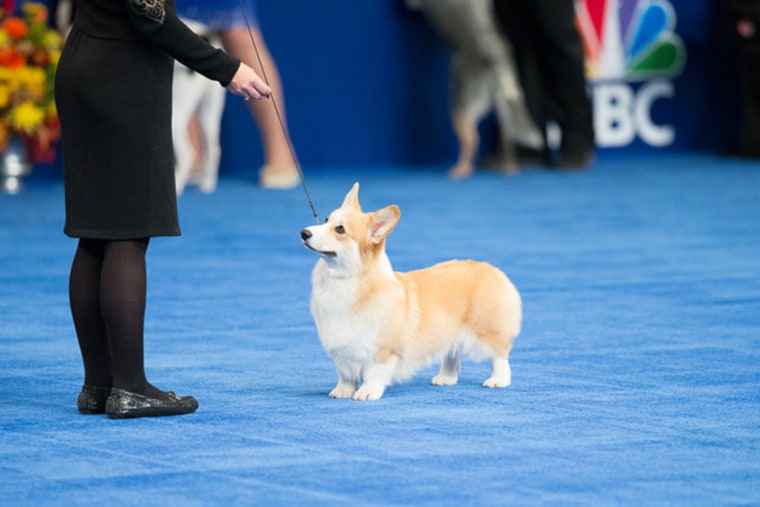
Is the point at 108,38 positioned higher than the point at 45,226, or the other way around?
the point at 108,38

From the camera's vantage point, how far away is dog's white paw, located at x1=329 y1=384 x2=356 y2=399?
3400 millimetres

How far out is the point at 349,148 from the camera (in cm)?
995

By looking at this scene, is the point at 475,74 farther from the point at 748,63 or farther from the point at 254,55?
the point at 748,63

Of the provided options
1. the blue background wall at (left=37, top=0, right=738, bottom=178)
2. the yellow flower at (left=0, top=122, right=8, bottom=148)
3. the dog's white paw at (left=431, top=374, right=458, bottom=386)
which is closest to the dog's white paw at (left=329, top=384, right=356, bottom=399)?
the dog's white paw at (left=431, top=374, right=458, bottom=386)

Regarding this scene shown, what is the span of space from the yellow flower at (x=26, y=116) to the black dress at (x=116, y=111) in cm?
483

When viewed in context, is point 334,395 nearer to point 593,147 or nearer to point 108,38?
point 108,38

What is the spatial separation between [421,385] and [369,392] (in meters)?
0.28

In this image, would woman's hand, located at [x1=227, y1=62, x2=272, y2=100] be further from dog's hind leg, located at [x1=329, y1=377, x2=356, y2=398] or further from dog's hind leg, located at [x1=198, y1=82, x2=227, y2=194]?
dog's hind leg, located at [x1=198, y1=82, x2=227, y2=194]

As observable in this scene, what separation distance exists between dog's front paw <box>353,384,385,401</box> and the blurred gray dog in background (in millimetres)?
5981

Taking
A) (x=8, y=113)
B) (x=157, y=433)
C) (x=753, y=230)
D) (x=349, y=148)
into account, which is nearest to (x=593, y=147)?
(x=349, y=148)

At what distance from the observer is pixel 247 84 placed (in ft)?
10.7

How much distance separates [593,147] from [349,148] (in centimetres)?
168

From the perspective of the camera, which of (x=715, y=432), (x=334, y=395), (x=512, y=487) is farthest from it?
(x=334, y=395)

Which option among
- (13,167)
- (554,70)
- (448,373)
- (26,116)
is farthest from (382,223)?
(554,70)
